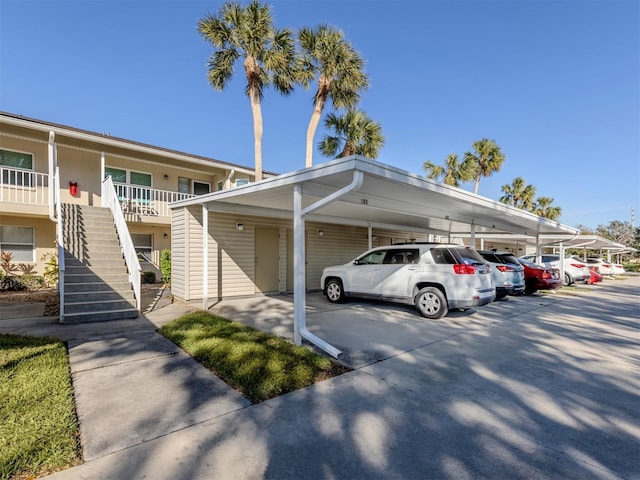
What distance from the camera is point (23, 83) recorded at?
10070mm

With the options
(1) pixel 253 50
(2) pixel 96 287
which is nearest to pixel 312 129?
(1) pixel 253 50

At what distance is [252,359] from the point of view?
4.37m

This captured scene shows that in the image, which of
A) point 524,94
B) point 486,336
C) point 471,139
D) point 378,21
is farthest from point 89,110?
point 471,139

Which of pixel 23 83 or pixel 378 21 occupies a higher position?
pixel 378 21

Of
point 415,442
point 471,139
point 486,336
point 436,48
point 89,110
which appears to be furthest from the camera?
point 471,139

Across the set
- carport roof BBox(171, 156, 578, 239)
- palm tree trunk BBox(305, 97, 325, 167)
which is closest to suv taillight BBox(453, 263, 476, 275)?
carport roof BBox(171, 156, 578, 239)

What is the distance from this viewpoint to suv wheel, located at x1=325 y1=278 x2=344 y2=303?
30.1 ft

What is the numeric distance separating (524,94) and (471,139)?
1195 cm

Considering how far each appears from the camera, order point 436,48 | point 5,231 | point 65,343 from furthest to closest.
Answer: point 436,48 → point 5,231 → point 65,343

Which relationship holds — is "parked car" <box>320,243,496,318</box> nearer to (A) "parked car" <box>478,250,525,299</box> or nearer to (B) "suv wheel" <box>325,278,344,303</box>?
(B) "suv wheel" <box>325,278,344,303</box>

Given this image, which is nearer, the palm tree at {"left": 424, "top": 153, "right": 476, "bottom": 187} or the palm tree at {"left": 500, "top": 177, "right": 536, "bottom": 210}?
the palm tree at {"left": 424, "top": 153, "right": 476, "bottom": 187}

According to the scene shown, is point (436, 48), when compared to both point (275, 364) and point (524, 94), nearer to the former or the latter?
point (524, 94)

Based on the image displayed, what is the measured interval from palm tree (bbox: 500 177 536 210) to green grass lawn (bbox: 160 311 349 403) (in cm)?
3210

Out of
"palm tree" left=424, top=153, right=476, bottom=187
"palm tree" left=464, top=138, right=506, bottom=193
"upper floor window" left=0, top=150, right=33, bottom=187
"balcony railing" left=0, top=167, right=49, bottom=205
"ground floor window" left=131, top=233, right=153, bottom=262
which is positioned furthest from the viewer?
"palm tree" left=464, top=138, right=506, bottom=193
